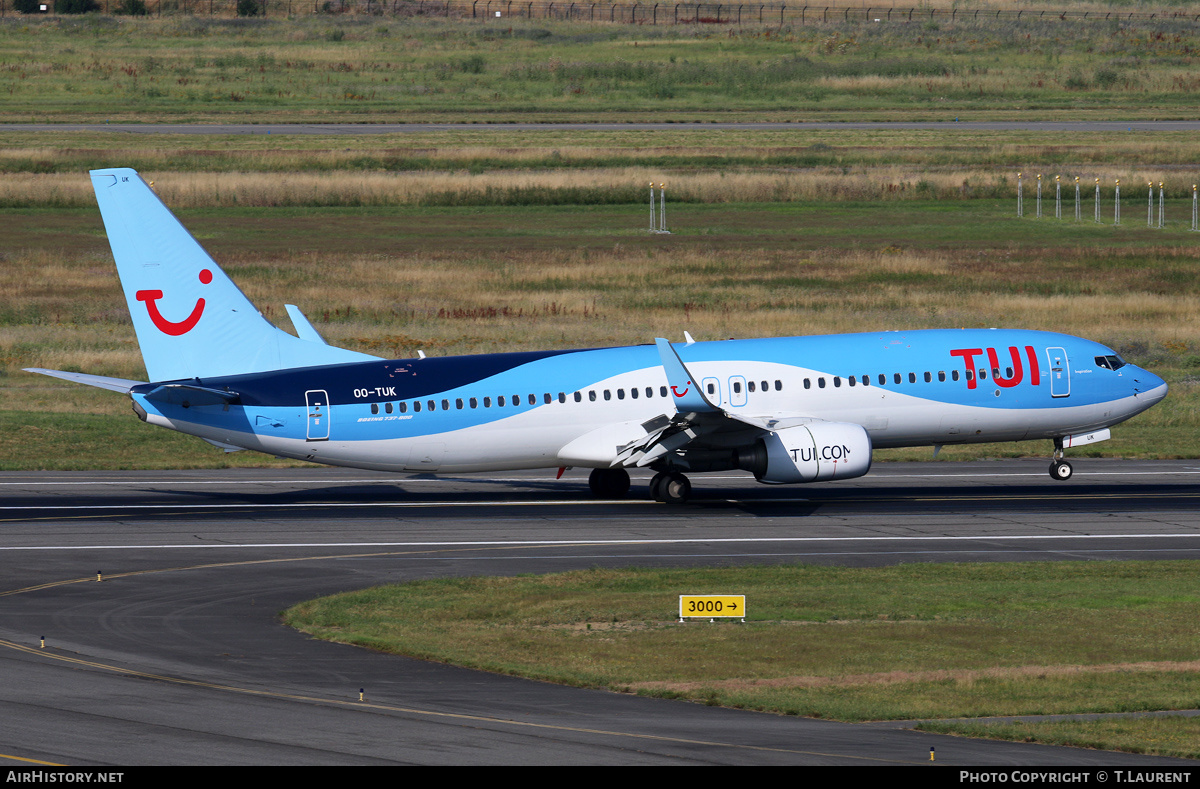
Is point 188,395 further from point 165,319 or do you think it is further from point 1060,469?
point 1060,469

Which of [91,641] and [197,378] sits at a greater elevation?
[197,378]

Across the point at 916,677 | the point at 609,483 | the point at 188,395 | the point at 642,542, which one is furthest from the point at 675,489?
the point at 916,677

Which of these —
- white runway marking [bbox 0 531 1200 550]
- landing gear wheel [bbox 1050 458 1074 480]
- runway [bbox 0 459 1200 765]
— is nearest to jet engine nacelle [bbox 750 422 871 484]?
runway [bbox 0 459 1200 765]

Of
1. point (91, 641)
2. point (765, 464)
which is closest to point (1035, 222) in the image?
point (765, 464)

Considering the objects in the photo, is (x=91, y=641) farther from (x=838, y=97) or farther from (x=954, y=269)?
(x=838, y=97)

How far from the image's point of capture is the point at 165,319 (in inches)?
1513

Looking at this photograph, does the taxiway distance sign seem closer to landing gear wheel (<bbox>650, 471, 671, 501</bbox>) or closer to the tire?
landing gear wheel (<bbox>650, 471, 671, 501</bbox>)

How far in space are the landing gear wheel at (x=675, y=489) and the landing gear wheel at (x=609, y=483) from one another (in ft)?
4.74

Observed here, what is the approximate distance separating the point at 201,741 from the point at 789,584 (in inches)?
566

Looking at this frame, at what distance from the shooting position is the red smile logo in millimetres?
38438

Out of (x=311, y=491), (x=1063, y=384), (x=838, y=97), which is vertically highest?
(x=838, y=97)

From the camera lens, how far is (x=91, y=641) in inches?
1000

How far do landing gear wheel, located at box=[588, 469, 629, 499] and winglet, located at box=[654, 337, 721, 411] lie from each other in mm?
3190

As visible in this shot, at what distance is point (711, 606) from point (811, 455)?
1204 centimetres
